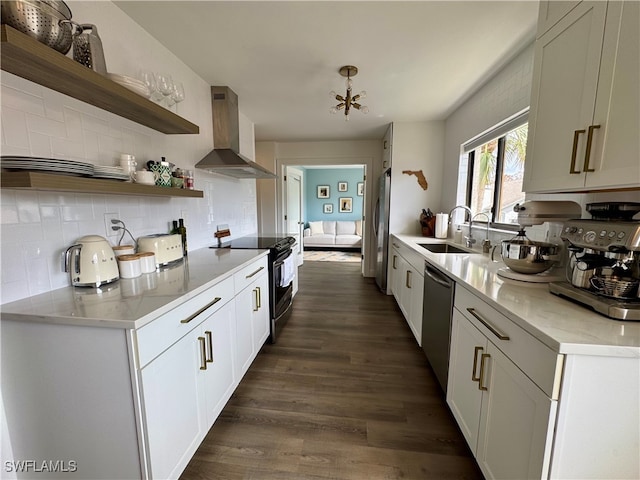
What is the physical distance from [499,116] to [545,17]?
1096 millimetres

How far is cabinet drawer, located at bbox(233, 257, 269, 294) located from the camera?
1.73 metres

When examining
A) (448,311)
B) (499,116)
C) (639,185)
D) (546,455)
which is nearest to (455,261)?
(448,311)

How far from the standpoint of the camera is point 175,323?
1097 mm

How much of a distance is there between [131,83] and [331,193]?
6.67m

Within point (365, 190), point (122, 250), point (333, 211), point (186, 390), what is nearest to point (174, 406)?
point (186, 390)

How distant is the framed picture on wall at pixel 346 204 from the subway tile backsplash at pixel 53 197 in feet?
20.5

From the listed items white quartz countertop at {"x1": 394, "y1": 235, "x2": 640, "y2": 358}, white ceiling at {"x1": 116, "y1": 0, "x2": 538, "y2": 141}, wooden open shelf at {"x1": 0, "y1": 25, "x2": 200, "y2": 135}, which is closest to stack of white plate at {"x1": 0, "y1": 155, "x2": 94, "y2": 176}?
wooden open shelf at {"x1": 0, "y1": 25, "x2": 200, "y2": 135}

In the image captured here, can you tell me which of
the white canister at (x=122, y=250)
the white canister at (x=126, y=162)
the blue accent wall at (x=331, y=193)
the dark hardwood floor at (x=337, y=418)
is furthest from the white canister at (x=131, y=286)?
the blue accent wall at (x=331, y=193)

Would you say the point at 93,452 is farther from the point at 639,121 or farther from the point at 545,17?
the point at 545,17

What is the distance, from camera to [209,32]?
171 cm

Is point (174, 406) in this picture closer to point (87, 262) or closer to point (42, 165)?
point (87, 262)

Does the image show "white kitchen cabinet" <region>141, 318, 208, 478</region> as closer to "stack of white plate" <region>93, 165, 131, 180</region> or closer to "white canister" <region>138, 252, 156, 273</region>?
"white canister" <region>138, 252, 156, 273</region>

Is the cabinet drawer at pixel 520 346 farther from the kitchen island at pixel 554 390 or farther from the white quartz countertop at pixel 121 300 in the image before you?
the white quartz countertop at pixel 121 300

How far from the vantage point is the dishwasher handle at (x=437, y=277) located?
64.0 inches
